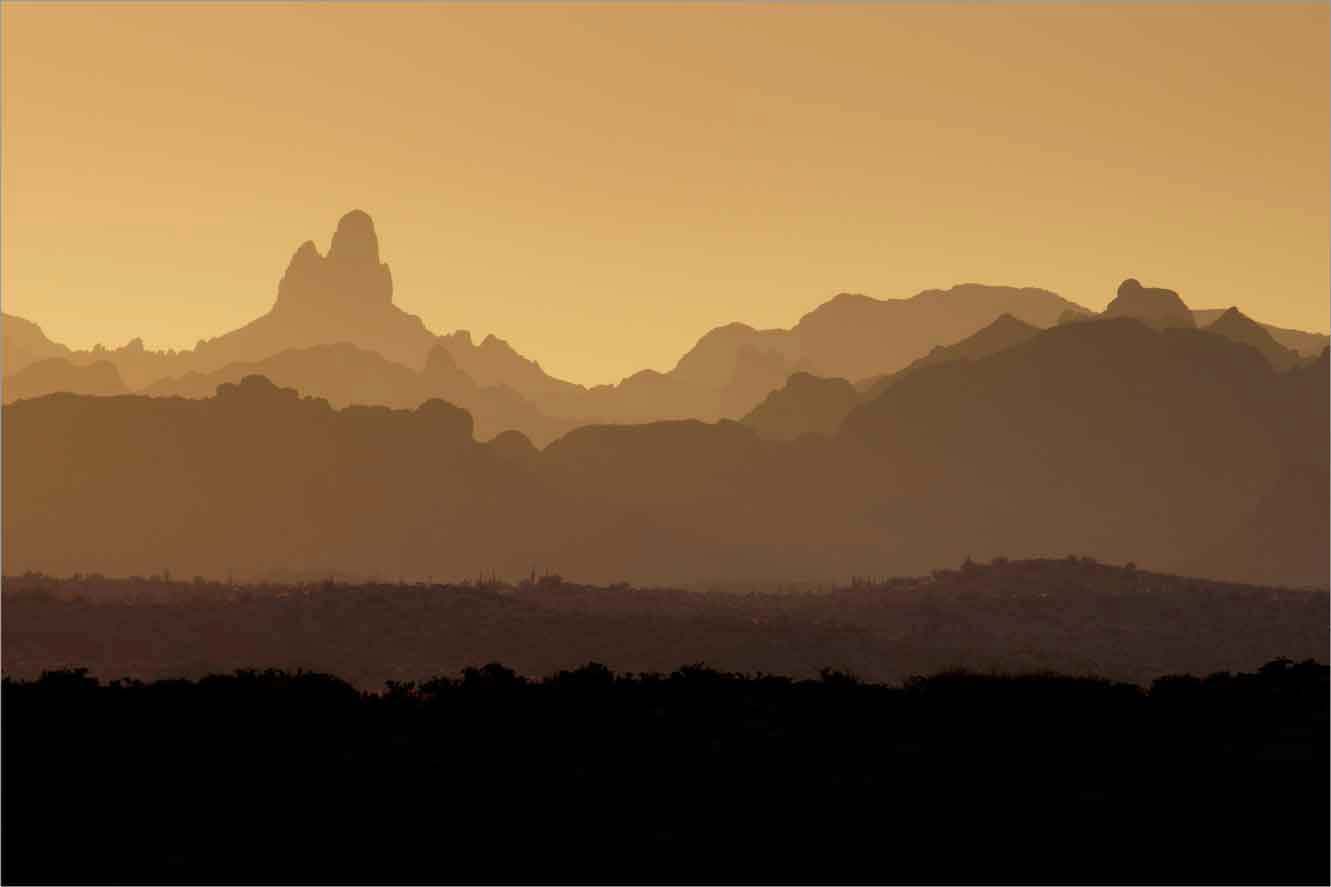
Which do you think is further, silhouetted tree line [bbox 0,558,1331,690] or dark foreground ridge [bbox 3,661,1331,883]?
silhouetted tree line [bbox 0,558,1331,690]

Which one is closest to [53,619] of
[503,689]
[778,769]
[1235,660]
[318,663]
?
[318,663]

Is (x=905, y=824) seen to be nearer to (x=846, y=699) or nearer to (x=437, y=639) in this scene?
(x=846, y=699)

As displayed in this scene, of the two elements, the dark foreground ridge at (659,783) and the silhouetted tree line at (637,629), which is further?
Result: the silhouetted tree line at (637,629)

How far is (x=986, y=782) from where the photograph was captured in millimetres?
18516

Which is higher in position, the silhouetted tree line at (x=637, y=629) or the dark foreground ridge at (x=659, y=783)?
the silhouetted tree line at (x=637, y=629)

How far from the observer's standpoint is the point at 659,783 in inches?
725

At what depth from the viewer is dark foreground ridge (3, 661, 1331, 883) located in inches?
648

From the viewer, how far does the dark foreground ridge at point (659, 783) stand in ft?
54.0

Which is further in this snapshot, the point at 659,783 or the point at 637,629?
the point at 637,629

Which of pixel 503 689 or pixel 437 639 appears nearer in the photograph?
pixel 503 689

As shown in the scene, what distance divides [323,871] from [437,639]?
60062 mm

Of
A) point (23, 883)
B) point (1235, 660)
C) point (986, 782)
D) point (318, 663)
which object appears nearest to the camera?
point (23, 883)

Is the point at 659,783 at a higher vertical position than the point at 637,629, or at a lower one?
lower

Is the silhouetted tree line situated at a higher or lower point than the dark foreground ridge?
higher
